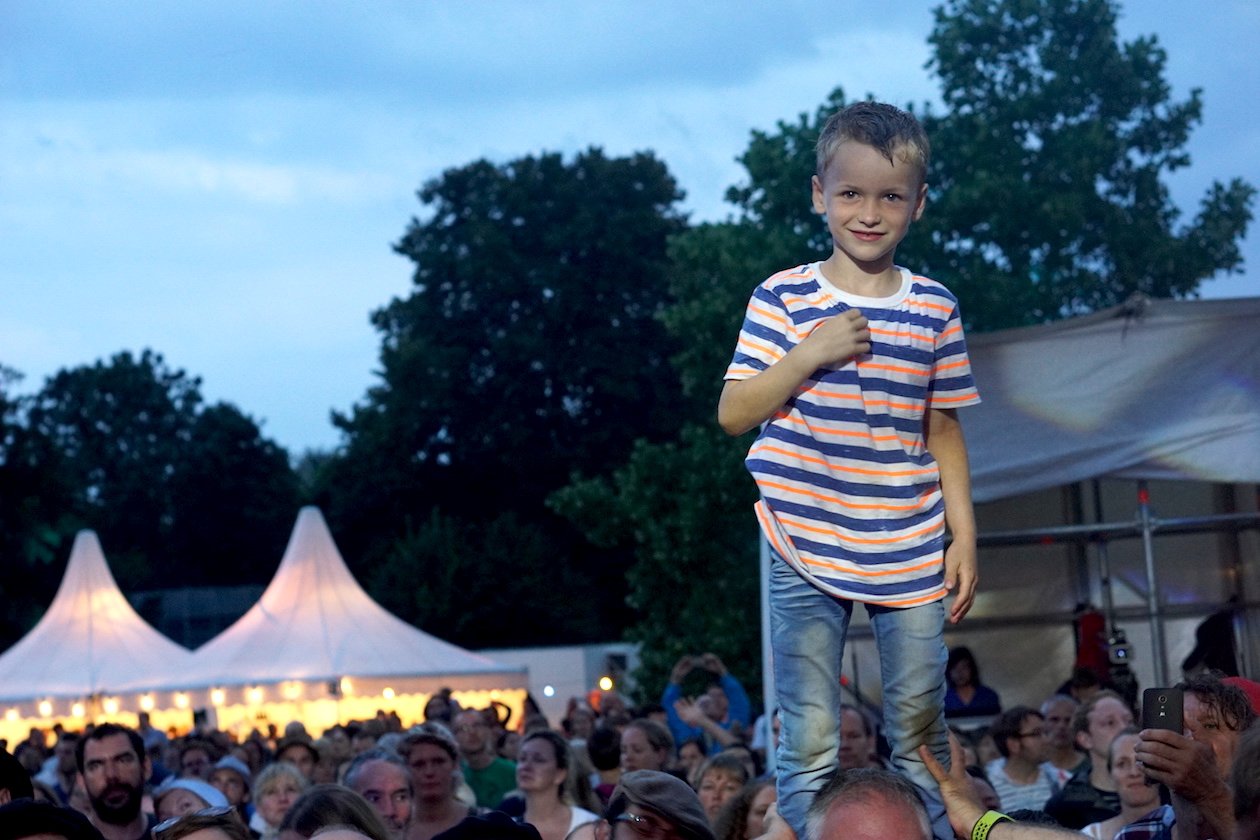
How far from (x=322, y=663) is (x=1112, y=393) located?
1716cm

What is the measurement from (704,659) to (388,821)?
24.6 ft

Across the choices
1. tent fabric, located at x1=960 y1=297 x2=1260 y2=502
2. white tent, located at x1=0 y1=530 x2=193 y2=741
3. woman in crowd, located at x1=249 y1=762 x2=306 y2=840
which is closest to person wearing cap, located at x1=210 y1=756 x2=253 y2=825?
woman in crowd, located at x1=249 y1=762 x2=306 y2=840

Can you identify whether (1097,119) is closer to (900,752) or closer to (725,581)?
(725,581)

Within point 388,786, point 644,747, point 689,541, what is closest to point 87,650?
point 689,541

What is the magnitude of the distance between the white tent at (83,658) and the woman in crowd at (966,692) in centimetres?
1667

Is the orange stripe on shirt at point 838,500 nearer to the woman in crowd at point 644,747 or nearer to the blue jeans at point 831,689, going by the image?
the blue jeans at point 831,689

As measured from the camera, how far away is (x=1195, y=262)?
37.0 metres

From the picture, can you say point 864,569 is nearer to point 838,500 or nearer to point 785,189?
point 838,500

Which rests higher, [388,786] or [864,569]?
[864,569]

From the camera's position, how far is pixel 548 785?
28.7 feet

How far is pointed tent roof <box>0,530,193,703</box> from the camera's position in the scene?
2759 cm

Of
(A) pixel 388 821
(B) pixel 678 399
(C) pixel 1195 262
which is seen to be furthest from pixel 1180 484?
(B) pixel 678 399

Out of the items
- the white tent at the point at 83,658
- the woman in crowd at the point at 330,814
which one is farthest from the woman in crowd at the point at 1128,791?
the white tent at the point at 83,658

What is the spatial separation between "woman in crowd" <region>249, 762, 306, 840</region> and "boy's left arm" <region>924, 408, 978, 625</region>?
540 centimetres
